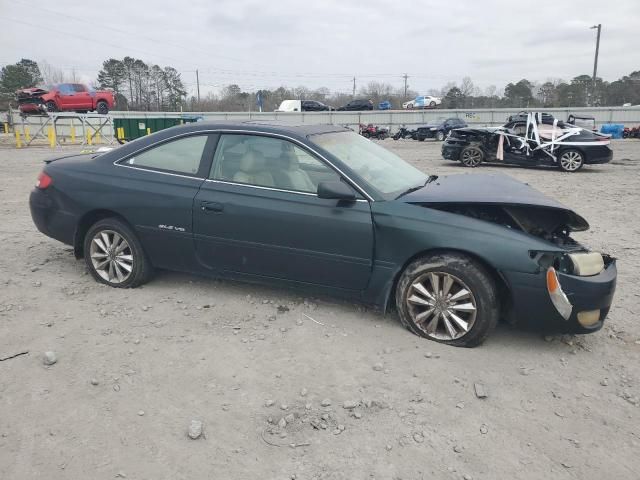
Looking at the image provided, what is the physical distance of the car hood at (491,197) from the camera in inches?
137

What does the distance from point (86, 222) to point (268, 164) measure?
6.14 feet

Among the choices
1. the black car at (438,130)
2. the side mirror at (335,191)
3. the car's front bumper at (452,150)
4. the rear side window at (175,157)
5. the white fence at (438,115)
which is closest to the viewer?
the side mirror at (335,191)

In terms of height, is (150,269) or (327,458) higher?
(150,269)

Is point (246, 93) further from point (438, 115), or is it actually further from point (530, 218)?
point (530, 218)

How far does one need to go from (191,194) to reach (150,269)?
0.88 m

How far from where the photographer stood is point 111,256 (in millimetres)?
4375

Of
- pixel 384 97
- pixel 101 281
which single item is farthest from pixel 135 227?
pixel 384 97

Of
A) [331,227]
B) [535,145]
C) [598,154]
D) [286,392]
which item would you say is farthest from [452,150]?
[286,392]

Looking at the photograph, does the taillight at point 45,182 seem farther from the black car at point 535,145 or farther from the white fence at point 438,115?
the white fence at point 438,115

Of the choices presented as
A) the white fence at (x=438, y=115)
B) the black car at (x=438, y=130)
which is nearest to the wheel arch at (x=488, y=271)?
the black car at (x=438, y=130)

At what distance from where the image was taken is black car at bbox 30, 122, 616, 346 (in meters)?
3.29

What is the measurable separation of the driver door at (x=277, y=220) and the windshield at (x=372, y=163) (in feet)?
0.69

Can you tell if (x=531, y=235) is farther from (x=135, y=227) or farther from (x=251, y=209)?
(x=135, y=227)

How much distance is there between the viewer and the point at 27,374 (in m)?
3.04
